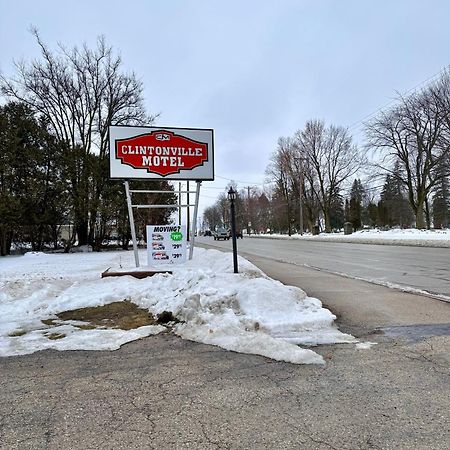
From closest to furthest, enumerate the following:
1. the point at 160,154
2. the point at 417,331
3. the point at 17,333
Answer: the point at 417,331 < the point at 17,333 < the point at 160,154

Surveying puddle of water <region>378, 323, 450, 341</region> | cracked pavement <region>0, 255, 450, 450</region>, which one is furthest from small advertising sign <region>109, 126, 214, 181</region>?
puddle of water <region>378, 323, 450, 341</region>

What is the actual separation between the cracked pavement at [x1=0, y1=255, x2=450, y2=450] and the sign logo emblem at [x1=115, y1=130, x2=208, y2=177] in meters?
8.82

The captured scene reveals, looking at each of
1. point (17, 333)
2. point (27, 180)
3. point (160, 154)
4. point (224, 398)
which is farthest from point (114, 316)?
point (27, 180)

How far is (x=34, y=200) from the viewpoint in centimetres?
2662

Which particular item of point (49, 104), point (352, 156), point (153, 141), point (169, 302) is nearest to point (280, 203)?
point (352, 156)

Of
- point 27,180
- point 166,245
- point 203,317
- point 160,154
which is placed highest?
point 27,180

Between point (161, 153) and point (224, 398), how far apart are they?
10.8 m

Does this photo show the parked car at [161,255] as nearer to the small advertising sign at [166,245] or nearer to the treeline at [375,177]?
the small advertising sign at [166,245]

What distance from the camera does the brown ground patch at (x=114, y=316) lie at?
6.52 meters

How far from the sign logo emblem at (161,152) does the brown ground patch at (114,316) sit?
6.24m

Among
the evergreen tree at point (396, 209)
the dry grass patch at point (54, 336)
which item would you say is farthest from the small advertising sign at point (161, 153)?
the evergreen tree at point (396, 209)

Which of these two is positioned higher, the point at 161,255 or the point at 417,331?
the point at 161,255

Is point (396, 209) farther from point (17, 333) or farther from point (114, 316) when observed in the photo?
point (17, 333)

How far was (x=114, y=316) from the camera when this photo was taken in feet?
23.2
